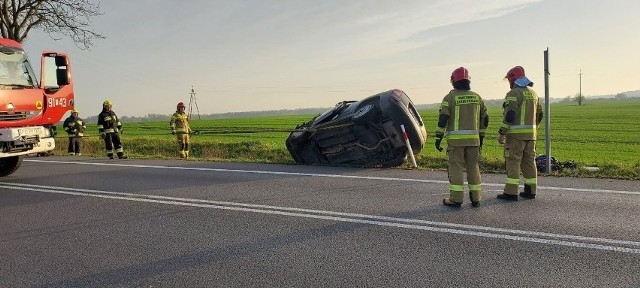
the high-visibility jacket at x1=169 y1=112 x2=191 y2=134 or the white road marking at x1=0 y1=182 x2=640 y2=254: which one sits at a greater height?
the high-visibility jacket at x1=169 y1=112 x2=191 y2=134

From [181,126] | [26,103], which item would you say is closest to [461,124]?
[26,103]

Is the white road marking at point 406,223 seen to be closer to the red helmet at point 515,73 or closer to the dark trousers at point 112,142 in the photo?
the red helmet at point 515,73

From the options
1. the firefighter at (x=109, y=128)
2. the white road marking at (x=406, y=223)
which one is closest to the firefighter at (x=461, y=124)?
the white road marking at (x=406, y=223)

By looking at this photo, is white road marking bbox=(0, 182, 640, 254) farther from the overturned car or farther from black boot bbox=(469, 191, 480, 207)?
the overturned car

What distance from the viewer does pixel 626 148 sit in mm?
17297

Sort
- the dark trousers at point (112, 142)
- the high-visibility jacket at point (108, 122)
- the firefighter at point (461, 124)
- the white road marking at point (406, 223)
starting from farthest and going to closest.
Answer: the high-visibility jacket at point (108, 122), the dark trousers at point (112, 142), the firefighter at point (461, 124), the white road marking at point (406, 223)

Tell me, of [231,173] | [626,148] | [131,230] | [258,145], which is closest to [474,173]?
[131,230]

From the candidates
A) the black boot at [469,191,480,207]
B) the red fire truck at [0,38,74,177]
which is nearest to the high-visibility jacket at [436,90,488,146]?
the black boot at [469,191,480,207]

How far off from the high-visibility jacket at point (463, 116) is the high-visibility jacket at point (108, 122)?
35.5 ft

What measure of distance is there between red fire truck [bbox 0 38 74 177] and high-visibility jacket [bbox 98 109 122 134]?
4191mm

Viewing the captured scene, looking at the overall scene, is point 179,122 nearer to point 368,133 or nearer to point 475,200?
point 368,133

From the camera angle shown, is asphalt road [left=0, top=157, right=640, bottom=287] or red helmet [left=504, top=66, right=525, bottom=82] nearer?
asphalt road [left=0, top=157, right=640, bottom=287]

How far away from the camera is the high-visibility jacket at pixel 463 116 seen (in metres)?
5.71

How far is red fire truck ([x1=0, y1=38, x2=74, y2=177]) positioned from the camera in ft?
26.2
